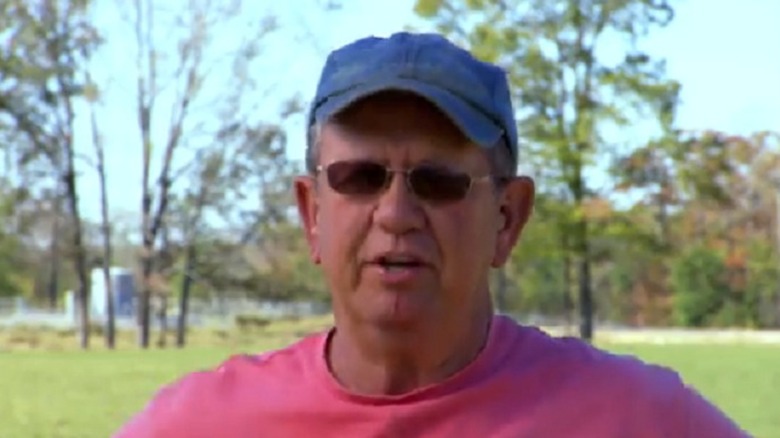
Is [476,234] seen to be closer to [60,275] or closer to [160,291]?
[160,291]

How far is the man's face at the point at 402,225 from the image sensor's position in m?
1.88

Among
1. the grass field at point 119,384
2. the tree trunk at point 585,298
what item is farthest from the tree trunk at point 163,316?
the grass field at point 119,384

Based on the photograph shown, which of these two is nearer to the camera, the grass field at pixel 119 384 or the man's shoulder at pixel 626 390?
the man's shoulder at pixel 626 390

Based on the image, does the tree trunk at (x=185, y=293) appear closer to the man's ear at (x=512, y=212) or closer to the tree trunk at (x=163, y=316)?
the tree trunk at (x=163, y=316)

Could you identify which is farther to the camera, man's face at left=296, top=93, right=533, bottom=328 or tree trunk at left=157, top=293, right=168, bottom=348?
tree trunk at left=157, top=293, right=168, bottom=348

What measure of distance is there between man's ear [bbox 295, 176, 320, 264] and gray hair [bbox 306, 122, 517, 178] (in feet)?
0.09

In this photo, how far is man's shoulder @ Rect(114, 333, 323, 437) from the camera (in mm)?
2090

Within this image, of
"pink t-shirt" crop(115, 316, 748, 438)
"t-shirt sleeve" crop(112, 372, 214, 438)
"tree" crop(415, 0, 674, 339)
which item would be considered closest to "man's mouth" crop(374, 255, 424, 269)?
"pink t-shirt" crop(115, 316, 748, 438)

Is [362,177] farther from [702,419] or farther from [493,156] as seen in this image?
[702,419]

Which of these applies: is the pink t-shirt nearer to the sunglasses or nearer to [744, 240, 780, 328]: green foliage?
the sunglasses

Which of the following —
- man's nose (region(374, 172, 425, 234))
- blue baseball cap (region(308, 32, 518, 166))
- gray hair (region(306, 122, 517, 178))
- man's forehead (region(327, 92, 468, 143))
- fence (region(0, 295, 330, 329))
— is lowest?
fence (region(0, 295, 330, 329))

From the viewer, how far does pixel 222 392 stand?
6.98 feet

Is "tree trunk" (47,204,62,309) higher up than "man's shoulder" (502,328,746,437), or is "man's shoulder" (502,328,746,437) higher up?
"tree trunk" (47,204,62,309)

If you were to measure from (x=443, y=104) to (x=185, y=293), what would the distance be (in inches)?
1419
